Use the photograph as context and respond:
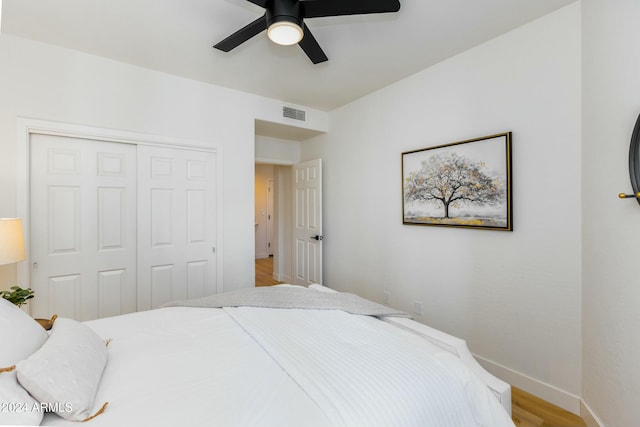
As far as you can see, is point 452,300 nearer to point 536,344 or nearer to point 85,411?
point 536,344

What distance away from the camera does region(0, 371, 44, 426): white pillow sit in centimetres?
78

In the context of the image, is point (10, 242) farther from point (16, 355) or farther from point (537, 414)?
point (537, 414)

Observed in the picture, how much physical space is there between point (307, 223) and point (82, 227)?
A: 248 cm

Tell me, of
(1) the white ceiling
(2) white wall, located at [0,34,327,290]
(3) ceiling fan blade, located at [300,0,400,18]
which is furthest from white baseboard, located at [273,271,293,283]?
(3) ceiling fan blade, located at [300,0,400,18]

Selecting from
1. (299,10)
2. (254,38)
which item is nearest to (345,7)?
(299,10)

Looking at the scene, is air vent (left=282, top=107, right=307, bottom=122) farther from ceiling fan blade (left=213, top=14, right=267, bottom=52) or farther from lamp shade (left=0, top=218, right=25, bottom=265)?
lamp shade (left=0, top=218, right=25, bottom=265)

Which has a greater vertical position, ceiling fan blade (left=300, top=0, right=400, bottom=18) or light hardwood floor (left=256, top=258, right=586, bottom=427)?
ceiling fan blade (left=300, top=0, right=400, bottom=18)

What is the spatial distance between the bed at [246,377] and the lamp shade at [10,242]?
0.71 meters

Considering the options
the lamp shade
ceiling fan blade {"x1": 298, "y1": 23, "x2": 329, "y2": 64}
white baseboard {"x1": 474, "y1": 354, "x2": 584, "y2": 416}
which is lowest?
white baseboard {"x1": 474, "y1": 354, "x2": 584, "y2": 416}

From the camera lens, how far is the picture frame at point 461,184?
7.21 feet

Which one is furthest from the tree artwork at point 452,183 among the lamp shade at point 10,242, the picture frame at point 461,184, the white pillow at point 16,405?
the lamp shade at point 10,242

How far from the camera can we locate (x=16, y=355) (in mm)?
1004

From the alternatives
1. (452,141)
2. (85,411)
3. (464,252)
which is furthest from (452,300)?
(85,411)

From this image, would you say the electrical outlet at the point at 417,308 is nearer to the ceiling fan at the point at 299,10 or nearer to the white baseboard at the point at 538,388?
the white baseboard at the point at 538,388
